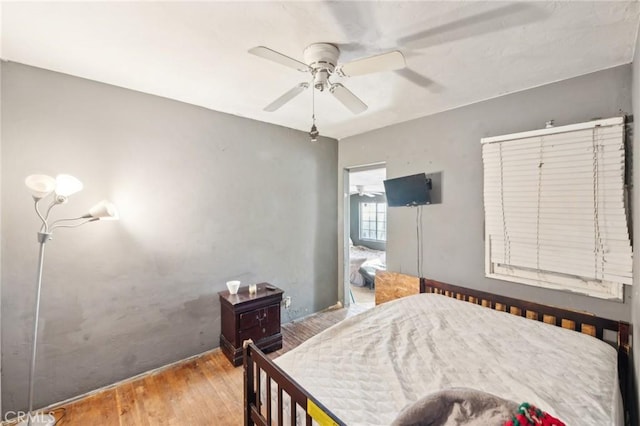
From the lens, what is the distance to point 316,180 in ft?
12.2

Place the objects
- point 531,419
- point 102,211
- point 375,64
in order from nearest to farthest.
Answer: point 531,419 → point 375,64 → point 102,211

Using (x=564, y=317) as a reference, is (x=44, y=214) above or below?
above

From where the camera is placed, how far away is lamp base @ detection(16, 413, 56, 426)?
176 centimetres

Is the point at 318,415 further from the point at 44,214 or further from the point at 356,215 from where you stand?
the point at 356,215

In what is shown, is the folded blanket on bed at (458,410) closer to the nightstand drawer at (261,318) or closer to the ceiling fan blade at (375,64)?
the ceiling fan blade at (375,64)

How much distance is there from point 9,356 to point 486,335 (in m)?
3.29

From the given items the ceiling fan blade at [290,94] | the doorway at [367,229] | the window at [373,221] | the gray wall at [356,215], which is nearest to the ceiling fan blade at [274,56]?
the ceiling fan blade at [290,94]

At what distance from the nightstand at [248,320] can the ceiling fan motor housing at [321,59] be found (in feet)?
6.83

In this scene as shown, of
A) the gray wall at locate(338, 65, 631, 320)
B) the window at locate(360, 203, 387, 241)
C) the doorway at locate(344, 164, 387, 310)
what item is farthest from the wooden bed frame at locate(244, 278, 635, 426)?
the window at locate(360, 203, 387, 241)

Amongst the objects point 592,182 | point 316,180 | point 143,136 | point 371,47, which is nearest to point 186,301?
point 143,136

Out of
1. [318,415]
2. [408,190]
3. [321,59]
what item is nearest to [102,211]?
[321,59]

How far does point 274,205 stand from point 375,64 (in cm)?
212

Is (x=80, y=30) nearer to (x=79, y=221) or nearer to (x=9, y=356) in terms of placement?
(x=79, y=221)

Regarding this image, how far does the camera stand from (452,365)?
1.39 metres
